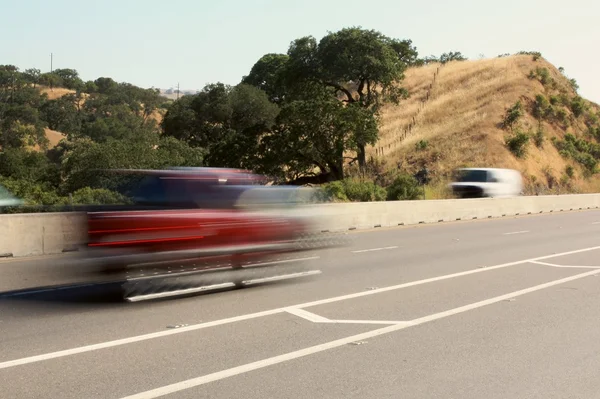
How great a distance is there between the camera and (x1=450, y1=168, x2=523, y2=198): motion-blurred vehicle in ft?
113

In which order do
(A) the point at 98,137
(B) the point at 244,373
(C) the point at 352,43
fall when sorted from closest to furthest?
1. (B) the point at 244,373
2. (C) the point at 352,43
3. (A) the point at 98,137

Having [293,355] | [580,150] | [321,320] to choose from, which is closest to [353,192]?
[321,320]

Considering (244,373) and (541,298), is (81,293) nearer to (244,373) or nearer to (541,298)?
(244,373)

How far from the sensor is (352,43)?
57.8 metres

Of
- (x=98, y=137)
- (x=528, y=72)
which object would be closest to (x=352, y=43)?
(x=528, y=72)

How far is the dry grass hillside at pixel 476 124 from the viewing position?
56.1m

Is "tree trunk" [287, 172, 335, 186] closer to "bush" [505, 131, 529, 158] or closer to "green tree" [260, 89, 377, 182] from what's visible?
"green tree" [260, 89, 377, 182]

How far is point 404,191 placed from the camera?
132 ft

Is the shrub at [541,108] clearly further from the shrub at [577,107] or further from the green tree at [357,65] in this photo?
the green tree at [357,65]

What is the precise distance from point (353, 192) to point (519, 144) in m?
24.6

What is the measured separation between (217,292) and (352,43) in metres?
49.7

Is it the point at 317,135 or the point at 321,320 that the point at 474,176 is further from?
the point at 321,320

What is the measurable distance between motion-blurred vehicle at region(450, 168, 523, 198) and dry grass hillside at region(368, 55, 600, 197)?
40.9ft

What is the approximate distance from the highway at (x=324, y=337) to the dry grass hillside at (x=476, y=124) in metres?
38.7
